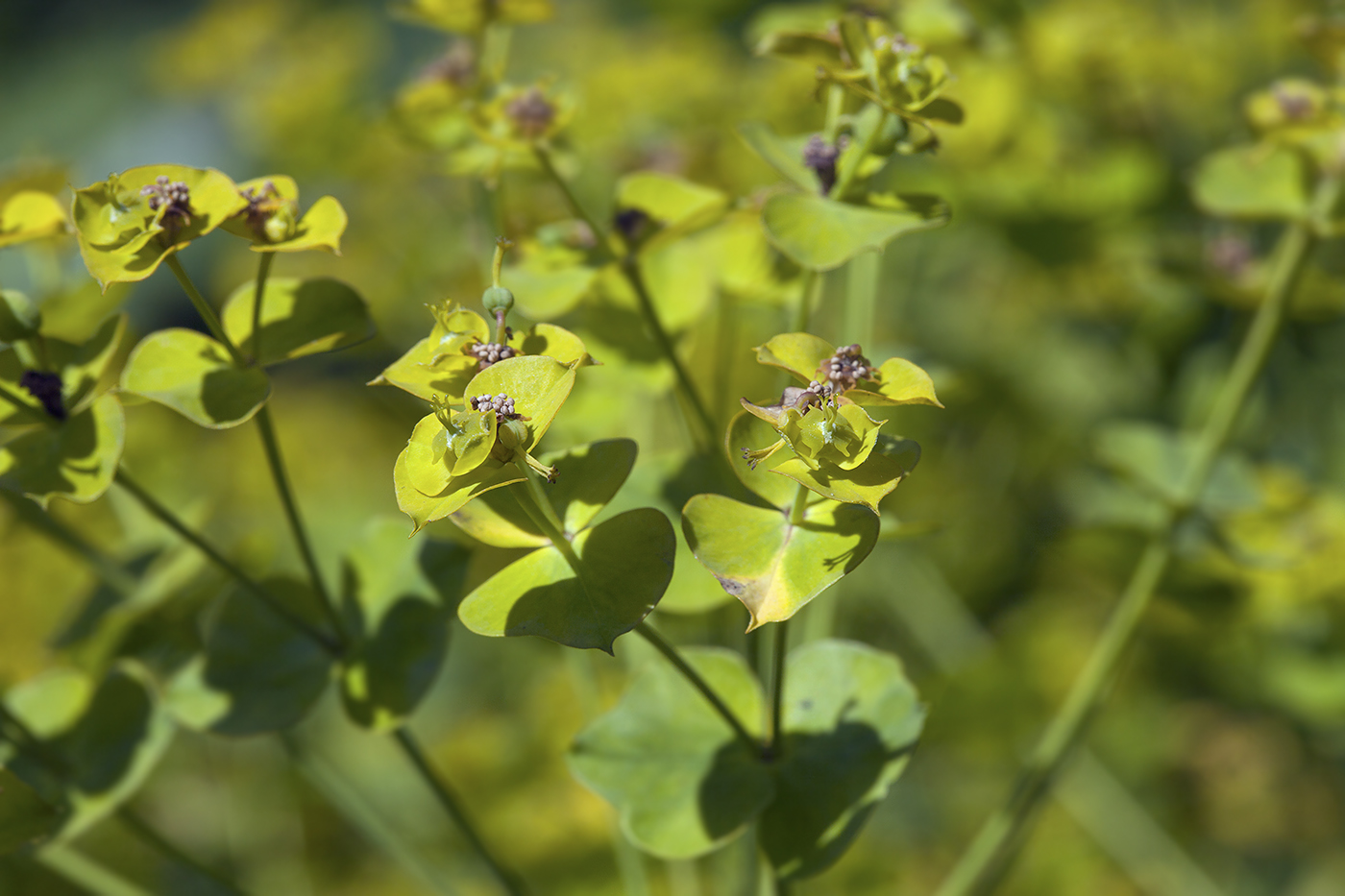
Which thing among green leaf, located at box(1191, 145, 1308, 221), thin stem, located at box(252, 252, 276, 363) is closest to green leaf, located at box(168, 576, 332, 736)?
thin stem, located at box(252, 252, 276, 363)

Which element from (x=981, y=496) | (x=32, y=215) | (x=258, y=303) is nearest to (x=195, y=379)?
(x=258, y=303)

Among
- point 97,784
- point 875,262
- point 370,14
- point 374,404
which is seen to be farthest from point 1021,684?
point 370,14

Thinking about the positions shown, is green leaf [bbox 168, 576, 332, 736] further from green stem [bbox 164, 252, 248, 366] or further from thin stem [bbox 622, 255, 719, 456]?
thin stem [bbox 622, 255, 719, 456]

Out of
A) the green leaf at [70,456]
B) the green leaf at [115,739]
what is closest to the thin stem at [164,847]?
the green leaf at [115,739]

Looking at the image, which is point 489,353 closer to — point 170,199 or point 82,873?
point 170,199

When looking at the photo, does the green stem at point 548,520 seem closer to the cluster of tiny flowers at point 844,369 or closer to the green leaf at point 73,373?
the cluster of tiny flowers at point 844,369
